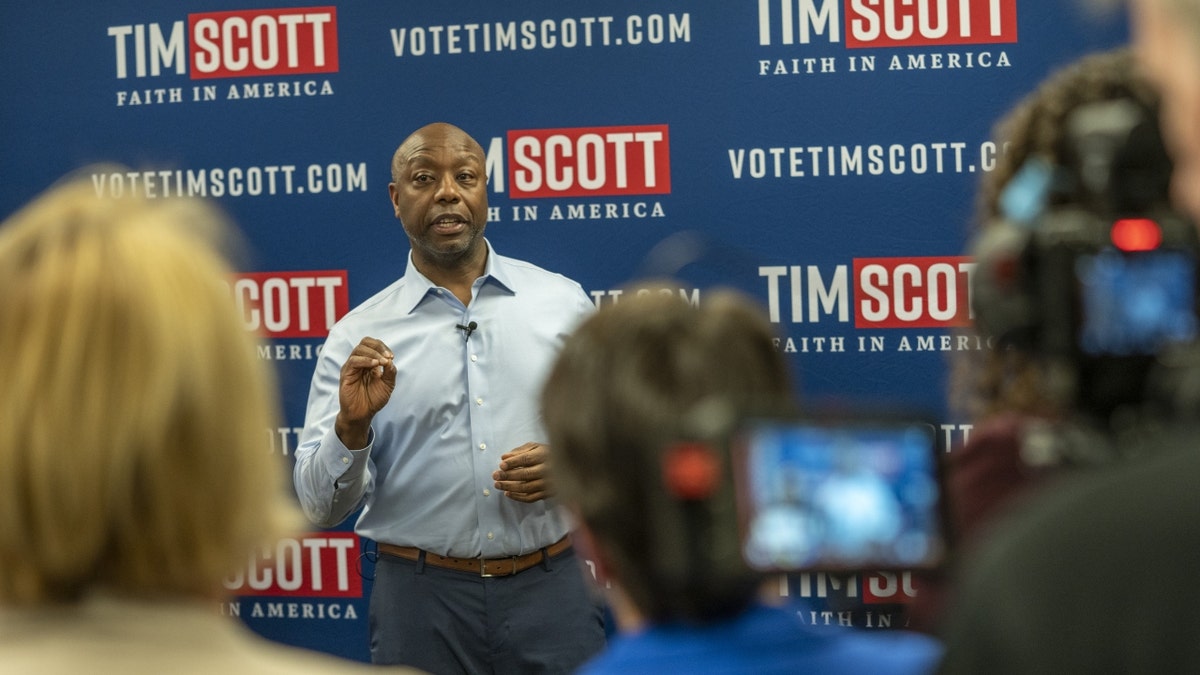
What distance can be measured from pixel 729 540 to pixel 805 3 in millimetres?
2809

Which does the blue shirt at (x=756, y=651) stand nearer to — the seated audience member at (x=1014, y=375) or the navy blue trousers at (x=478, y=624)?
the seated audience member at (x=1014, y=375)

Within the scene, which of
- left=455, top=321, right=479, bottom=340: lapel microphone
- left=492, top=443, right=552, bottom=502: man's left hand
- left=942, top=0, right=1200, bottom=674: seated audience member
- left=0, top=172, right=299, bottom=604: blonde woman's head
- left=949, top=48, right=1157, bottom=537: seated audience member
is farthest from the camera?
left=455, top=321, right=479, bottom=340: lapel microphone

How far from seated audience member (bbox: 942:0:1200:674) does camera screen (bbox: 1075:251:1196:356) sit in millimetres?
296

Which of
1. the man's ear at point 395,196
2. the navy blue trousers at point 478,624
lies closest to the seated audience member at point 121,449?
the navy blue trousers at point 478,624

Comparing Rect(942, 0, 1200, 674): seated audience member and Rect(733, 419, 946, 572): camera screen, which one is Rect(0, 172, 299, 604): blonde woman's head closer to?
Rect(733, 419, 946, 572): camera screen

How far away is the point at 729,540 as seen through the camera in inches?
35.5

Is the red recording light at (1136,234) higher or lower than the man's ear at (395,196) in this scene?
lower

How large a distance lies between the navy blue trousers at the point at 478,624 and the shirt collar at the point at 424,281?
0.65 m

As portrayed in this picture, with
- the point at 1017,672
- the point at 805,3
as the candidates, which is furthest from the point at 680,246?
the point at 1017,672

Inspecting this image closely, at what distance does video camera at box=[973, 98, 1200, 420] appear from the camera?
2.97 feet

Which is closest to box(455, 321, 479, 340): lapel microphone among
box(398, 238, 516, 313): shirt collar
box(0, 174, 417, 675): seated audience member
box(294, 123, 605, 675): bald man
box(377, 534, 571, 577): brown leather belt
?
box(294, 123, 605, 675): bald man

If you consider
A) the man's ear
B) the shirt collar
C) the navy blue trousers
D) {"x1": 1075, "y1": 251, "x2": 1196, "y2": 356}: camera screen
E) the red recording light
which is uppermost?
the man's ear

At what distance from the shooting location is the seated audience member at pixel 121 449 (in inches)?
33.6

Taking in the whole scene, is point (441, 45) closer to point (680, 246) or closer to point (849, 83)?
point (680, 246)
